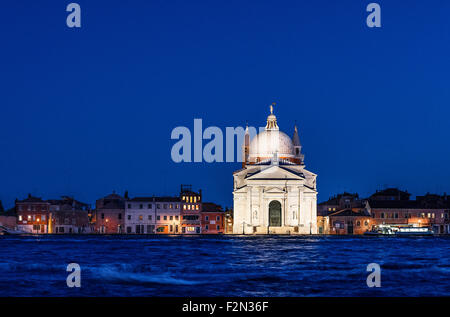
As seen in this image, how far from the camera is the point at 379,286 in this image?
24172mm

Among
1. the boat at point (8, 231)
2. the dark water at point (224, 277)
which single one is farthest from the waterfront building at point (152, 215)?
the dark water at point (224, 277)

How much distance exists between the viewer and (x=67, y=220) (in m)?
101

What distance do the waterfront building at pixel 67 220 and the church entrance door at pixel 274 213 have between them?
2613 centimetres

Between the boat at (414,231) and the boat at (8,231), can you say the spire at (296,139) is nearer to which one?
the boat at (414,231)

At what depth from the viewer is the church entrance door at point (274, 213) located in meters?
93.2

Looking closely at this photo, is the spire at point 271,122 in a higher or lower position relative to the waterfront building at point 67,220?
higher

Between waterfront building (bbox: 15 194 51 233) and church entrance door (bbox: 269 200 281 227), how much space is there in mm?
29091

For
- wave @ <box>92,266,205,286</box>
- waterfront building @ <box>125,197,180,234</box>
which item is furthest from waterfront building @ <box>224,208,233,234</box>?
wave @ <box>92,266,205,286</box>

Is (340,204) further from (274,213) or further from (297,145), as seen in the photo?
(274,213)

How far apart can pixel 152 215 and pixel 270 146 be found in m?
19.0

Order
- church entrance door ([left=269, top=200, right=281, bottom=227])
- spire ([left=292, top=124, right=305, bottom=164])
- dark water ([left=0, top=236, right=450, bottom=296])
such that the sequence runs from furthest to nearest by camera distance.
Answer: spire ([left=292, top=124, right=305, bottom=164]), church entrance door ([left=269, top=200, right=281, bottom=227]), dark water ([left=0, top=236, right=450, bottom=296])

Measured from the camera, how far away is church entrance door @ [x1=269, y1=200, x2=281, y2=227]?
9325 centimetres

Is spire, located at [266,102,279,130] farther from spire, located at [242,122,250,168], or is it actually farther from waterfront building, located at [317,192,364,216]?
waterfront building, located at [317,192,364,216]

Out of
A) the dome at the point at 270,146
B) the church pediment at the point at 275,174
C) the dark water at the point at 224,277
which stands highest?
the dome at the point at 270,146
